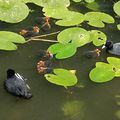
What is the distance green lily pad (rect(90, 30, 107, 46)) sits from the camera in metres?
3.49

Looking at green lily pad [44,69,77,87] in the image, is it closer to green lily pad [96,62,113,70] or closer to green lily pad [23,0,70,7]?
green lily pad [96,62,113,70]

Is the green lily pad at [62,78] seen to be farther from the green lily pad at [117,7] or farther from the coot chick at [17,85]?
the green lily pad at [117,7]

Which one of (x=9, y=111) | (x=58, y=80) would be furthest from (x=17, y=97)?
(x=58, y=80)

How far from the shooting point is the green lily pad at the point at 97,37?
3490 millimetres

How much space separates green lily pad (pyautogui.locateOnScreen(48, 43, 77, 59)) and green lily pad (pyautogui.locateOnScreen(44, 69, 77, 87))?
0.66 ft

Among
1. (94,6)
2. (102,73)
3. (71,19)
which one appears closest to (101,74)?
(102,73)

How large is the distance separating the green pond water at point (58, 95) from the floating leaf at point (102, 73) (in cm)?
4

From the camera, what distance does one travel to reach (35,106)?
287 cm

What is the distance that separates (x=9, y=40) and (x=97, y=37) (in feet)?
2.48

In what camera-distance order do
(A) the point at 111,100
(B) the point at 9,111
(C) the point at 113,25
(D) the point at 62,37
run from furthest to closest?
(C) the point at 113,25 → (D) the point at 62,37 → (A) the point at 111,100 → (B) the point at 9,111

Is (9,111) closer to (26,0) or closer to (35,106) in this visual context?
(35,106)

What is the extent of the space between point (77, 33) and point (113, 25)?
453mm

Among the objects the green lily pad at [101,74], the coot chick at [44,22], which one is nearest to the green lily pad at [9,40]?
the coot chick at [44,22]

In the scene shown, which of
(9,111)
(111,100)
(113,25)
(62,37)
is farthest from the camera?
(113,25)
